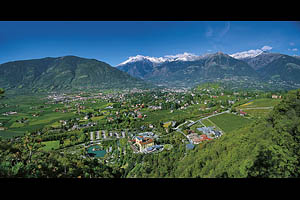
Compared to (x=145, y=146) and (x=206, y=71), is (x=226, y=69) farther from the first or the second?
(x=145, y=146)

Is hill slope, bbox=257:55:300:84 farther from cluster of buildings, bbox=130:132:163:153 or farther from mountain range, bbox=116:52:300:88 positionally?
cluster of buildings, bbox=130:132:163:153

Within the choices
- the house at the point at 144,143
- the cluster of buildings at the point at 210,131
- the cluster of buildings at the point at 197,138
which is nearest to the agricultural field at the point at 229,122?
the cluster of buildings at the point at 210,131

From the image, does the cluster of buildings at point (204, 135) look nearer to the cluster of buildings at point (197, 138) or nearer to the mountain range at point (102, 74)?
the cluster of buildings at point (197, 138)

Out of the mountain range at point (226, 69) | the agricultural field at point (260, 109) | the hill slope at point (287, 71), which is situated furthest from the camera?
the mountain range at point (226, 69)

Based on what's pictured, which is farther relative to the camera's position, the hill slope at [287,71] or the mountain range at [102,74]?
the mountain range at [102,74]
